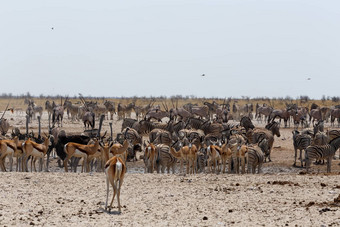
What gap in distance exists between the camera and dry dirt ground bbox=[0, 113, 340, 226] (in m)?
9.92

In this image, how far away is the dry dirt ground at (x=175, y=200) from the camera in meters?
9.92

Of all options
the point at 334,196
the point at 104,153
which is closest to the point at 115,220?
the point at 334,196

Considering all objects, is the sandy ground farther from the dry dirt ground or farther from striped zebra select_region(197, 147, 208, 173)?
striped zebra select_region(197, 147, 208, 173)

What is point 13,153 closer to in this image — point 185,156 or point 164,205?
point 185,156

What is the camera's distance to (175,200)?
11.5m

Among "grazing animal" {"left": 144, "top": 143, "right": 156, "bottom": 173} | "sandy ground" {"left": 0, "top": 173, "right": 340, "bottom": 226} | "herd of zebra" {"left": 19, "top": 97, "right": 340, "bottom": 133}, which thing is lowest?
"sandy ground" {"left": 0, "top": 173, "right": 340, "bottom": 226}

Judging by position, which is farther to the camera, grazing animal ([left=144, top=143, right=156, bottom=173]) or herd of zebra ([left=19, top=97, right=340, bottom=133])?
herd of zebra ([left=19, top=97, right=340, bottom=133])

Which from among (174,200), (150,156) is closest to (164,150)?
(150,156)

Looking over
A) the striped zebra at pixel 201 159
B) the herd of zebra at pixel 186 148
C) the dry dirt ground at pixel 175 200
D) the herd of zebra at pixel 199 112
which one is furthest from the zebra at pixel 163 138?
the herd of zebra at pixel 199 112

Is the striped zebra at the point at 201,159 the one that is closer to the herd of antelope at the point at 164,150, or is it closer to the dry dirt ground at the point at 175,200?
the herd of antelope at the point at 164,150

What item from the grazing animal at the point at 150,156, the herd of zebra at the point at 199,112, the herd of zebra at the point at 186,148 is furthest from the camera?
the herd of zebra at the point at 199,112

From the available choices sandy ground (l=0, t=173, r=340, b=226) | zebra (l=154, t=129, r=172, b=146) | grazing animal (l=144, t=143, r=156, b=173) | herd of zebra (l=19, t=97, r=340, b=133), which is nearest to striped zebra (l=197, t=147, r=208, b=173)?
grazing animal (l=144, t=143, r=156, b=173)

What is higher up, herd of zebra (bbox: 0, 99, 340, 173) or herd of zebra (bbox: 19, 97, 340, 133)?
herd of zebra (bbox: 19, 97, 340, 133)

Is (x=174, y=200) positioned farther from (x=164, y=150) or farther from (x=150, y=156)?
(x=164, y=150)
